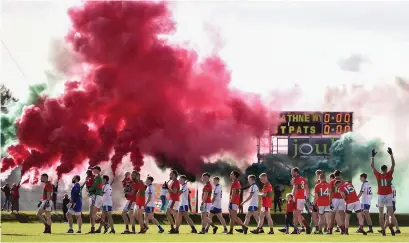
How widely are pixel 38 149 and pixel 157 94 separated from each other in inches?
386

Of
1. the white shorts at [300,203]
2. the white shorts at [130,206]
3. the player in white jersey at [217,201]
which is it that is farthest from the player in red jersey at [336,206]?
the white shorts at [130,206]

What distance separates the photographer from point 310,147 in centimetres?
8438

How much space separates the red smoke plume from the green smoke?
29.8 ft

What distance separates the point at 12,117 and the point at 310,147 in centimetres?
2740

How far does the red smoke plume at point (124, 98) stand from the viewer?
7088cm

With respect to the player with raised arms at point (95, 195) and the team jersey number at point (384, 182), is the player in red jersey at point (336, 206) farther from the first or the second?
the player with raised arms at point (95, 195)

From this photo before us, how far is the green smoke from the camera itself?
8369 cm

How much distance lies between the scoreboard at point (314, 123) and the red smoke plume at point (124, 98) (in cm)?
888

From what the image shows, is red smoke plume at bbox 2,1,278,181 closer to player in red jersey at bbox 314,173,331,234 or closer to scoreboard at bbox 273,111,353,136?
scoreboard at bbox 273,111,353,136

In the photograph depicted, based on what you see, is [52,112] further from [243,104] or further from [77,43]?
[243,104]

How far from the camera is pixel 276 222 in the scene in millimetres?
65188

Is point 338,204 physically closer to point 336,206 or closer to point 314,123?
point 336,206

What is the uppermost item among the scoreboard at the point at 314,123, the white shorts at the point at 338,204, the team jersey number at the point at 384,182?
the scoreboard at the point at 314,123

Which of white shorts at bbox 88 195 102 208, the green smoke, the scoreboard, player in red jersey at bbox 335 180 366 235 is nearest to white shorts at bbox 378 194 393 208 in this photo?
player in red jersey at bbox 335 180 366 235
